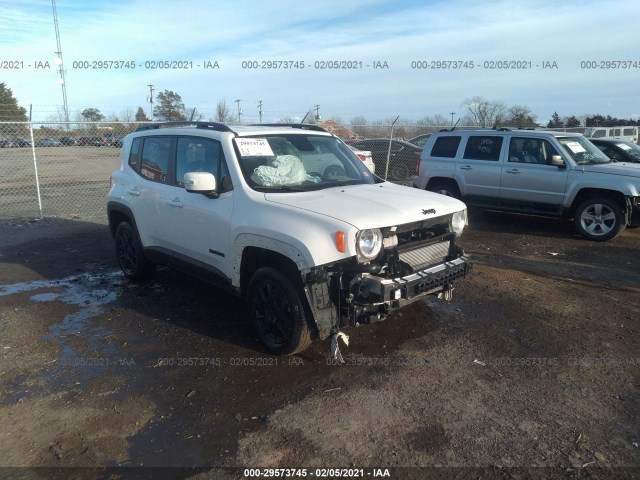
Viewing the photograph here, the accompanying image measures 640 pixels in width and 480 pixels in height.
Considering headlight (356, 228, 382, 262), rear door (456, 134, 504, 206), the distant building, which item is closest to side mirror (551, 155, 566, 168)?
rear door (456, 134, 504, 206)

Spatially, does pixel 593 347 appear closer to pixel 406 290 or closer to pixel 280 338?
pixel 406 290

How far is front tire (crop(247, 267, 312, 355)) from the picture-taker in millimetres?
4020

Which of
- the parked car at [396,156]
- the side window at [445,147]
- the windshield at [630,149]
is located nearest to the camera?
the side window at [445,147]

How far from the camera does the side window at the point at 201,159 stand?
4.77m

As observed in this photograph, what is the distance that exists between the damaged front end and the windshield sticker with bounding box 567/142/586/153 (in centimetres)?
609

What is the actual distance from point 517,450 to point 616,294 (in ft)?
12.1

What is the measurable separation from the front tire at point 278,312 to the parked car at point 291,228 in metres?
0.01

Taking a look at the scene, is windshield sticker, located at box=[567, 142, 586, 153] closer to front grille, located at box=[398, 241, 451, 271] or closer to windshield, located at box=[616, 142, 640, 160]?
windshield, located at box=[616, 142, 640, 160]

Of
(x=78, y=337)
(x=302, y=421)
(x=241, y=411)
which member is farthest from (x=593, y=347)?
(x=78, y=337)

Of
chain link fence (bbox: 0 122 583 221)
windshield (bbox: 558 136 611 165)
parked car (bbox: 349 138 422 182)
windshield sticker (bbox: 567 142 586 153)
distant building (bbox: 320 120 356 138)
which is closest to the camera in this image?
windshield (bbox: 558 136 611 165)

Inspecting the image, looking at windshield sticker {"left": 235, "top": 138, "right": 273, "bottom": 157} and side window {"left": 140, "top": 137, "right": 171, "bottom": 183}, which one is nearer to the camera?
windshield sticker {"left": 235, "top": 138, "right": 273, "bottom": 157}

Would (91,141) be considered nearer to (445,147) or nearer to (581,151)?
(445,147)

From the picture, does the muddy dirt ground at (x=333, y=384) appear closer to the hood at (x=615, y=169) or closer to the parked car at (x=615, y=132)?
the hood at (x=615, y=169)

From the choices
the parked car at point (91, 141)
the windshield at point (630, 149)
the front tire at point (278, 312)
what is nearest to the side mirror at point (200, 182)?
the front tire at point (278, 312)
